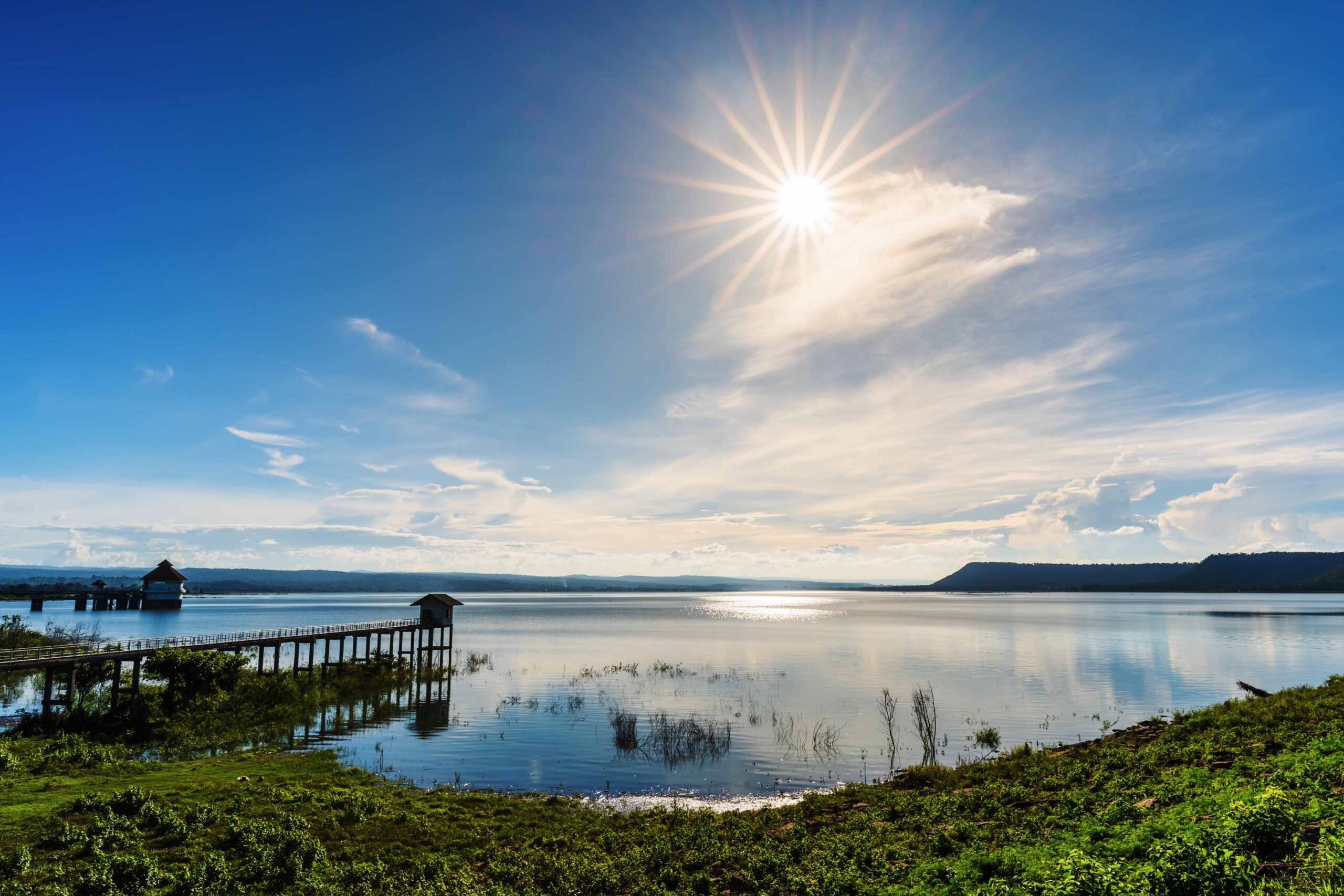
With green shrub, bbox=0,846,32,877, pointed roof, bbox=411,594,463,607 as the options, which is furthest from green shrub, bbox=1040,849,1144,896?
pointed roof, bbox=411,594,463,607

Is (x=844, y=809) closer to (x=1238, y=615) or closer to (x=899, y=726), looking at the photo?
(x=899, y=726)

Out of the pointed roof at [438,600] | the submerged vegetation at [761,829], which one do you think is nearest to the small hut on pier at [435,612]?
the pointed roof at [438,600]

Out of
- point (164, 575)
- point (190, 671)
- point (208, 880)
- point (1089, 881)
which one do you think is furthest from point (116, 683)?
point (164, 575)

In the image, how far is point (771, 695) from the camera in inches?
2039

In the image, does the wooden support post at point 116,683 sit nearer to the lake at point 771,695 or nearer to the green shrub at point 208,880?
the lake at point 771,695

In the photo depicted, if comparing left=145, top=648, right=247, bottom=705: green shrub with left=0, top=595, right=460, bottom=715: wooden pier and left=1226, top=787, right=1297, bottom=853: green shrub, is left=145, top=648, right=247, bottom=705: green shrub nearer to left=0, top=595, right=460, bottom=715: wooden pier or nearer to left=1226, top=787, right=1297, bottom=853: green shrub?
left=0, top=595, right=460, bottom=715: wooden pier

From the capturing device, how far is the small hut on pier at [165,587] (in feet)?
489

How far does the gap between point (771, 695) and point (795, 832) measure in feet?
113

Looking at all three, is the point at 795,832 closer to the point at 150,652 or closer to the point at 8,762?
the point at 8,762

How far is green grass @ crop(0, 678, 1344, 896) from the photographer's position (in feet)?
37.1

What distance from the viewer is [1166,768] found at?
19.3 meters

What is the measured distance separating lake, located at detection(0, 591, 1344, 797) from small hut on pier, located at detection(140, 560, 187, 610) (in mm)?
31470

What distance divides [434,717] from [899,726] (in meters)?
29.9

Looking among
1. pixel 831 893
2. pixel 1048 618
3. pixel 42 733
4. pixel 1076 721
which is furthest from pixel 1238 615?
pixel 42 733
